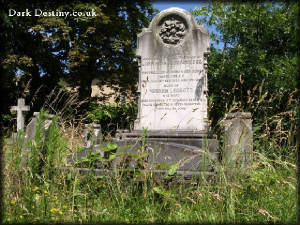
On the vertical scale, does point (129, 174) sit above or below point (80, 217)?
above

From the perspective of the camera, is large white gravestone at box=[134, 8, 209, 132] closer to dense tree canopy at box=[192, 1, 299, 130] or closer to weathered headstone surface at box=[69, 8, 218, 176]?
weathered headstone surface at box=[69, 8, 218, 176]

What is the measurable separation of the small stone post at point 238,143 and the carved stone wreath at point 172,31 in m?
3.34

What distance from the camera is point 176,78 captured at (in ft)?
19.8

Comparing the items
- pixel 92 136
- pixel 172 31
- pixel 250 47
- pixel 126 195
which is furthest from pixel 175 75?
pixel 250 47

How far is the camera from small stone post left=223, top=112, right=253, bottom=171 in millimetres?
2684

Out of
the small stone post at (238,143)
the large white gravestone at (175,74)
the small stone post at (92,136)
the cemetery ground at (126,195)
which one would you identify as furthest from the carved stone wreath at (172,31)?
the cemetery ground at (126,195)

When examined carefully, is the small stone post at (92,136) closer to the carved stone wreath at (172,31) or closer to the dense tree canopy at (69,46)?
the carved stone wreath at (172,31)

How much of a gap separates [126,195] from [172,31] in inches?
175

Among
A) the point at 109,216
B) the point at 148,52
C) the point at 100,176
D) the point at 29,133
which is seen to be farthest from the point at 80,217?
the point at 148,52

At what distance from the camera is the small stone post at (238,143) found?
2.68m

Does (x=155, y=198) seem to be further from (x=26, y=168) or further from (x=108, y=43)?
(x=108, y=43)

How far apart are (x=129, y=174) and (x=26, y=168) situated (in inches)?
38.6

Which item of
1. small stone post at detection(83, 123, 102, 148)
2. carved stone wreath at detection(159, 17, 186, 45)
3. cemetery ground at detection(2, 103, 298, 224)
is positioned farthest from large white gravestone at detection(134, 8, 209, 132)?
cemetery ground at detection(2, 103, 298, 224)

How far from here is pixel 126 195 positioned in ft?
8.51
